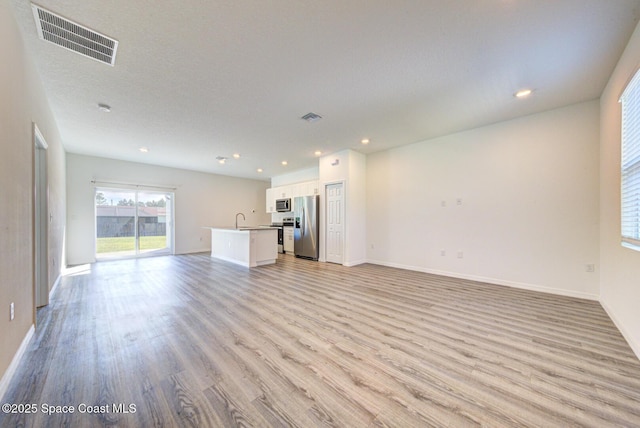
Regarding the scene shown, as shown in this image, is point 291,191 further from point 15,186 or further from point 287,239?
point 15,186

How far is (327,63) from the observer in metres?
2.52

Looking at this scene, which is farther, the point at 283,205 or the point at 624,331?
the point at 283,205

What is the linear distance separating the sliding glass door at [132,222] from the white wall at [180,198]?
25 cm

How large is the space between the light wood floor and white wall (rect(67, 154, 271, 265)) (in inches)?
139

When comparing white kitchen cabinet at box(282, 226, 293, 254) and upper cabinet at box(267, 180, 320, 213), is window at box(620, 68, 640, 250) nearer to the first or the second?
upper cabinet at box(267, 180, 320, 213)

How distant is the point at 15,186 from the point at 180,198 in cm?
627

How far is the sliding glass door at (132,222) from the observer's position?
650cm

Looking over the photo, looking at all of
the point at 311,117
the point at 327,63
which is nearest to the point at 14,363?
the point at 327,63

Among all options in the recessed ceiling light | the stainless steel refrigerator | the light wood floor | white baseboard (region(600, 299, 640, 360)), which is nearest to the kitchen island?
the stainless steel refrigerator

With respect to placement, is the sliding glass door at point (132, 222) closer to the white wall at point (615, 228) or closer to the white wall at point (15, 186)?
the white wall at point (15, 186)

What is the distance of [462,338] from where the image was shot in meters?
2.28

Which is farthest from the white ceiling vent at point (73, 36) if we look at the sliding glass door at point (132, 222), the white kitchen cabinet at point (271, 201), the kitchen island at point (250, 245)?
the white kitchen cabinet at point (271, 201)

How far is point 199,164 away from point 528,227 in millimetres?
8090

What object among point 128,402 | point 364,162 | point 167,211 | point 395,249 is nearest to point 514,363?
point 128,402
